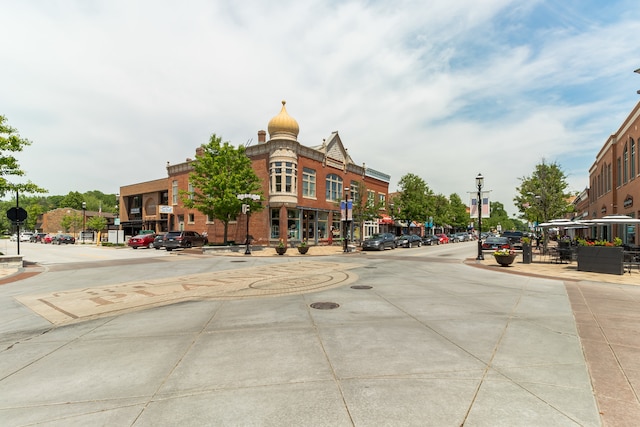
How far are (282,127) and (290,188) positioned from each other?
20.8 feet

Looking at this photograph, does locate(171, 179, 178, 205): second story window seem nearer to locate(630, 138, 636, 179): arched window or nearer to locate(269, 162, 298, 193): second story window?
locate(269, 162, 298, 193): second story window

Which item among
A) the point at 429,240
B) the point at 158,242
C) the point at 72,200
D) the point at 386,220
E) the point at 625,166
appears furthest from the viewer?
the point at 72,200

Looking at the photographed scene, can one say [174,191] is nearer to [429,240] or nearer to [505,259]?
[429,240]

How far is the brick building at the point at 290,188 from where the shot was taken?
33.7 metres

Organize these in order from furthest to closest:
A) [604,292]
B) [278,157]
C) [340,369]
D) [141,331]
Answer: [278,157] → [604,292] → [141,331] → [340,369]

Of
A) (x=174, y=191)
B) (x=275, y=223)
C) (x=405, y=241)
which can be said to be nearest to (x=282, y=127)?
(x=275, y=223)

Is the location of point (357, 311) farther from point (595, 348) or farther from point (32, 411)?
point (32, 411)

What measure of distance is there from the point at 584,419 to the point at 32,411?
5.86 meters

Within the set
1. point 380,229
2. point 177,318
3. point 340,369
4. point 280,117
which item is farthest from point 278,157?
point 340,369

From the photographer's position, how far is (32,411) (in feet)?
11.7

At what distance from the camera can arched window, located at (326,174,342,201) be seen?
39.9m

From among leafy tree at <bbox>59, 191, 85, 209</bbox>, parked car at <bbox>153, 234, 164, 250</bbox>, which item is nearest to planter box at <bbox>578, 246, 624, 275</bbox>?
parked car at <bbox>153, 234, 164, 250</bbox>

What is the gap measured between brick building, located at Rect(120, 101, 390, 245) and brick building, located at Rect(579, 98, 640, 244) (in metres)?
21.6

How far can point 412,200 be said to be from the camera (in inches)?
1850
